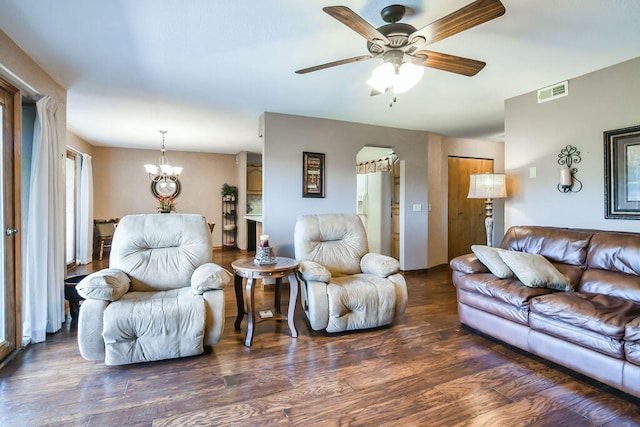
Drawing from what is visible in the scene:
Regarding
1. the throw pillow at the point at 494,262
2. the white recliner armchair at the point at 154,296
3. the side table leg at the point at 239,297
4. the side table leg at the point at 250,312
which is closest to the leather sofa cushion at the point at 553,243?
the throw pillow at the point at 494,262

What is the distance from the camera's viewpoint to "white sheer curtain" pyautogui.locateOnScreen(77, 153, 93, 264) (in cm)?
605

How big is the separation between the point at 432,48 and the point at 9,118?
10.9ft

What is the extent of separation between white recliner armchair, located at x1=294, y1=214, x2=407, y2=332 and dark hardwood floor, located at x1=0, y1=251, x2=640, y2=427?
0.20 meters

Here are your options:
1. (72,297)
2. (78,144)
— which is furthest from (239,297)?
(78,144)

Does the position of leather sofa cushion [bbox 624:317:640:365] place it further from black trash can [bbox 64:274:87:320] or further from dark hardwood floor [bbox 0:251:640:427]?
black trash can [bbox 64:274:87:320]

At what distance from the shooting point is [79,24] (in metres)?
2.23

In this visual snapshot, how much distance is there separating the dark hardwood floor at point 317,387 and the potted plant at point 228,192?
17.6 feet

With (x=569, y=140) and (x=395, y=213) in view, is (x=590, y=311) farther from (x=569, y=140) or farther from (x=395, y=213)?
(x=395, y=213)

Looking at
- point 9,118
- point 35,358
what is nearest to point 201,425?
point 35,358

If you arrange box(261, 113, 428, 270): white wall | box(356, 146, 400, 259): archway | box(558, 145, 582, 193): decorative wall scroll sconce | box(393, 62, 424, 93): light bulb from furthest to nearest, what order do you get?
box(356, 146, 400, 259): archway → box(261, 113, 428, 270): white wall → box(558, 145, 582, 193): decorative wall scroll sconce → box(393, 62, 424, 93): light bulb

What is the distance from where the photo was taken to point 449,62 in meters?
2.24

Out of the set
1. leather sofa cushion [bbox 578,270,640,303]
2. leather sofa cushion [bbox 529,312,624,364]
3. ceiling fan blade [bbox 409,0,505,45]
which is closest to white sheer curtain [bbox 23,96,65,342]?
ceiling fan blade [bbox 409,0,505,45]

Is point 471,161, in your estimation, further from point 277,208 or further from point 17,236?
point 17,236

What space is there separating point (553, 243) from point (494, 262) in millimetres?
642
